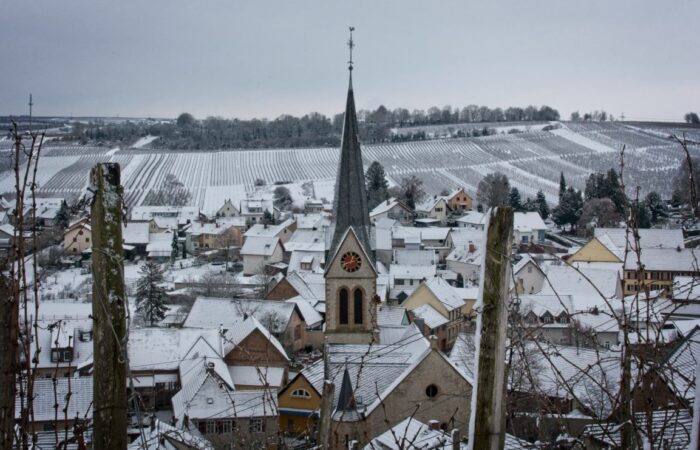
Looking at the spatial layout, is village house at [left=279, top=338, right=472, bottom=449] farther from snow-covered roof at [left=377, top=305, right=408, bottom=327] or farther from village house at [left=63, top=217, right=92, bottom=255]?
village house at [left=63, top=217, right=92, bottom=255]

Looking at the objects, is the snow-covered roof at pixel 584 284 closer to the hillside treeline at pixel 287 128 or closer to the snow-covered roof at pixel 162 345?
the snow-covered roof at pixel 162 345

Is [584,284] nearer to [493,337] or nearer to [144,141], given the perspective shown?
[493,337]

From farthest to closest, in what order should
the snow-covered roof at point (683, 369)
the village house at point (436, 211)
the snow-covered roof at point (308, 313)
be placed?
the village house at point (436, 211) < the snow-covered roof at point (308, 313) < the snow-covered roof at point (683, 369)

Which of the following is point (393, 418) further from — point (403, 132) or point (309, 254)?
point (403, 132)

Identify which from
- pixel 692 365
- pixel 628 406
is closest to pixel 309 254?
pixel 692 365

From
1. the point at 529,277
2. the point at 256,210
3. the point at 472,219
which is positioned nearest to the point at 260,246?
the point at 529,277

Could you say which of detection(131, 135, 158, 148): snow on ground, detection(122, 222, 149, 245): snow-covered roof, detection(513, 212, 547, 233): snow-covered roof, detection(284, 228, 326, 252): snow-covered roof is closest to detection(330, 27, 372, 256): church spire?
detection(284, 228, 326, 252): snow-covered roof

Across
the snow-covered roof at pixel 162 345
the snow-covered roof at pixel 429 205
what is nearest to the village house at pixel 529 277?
the snow-covered roof at pixel 162 345
